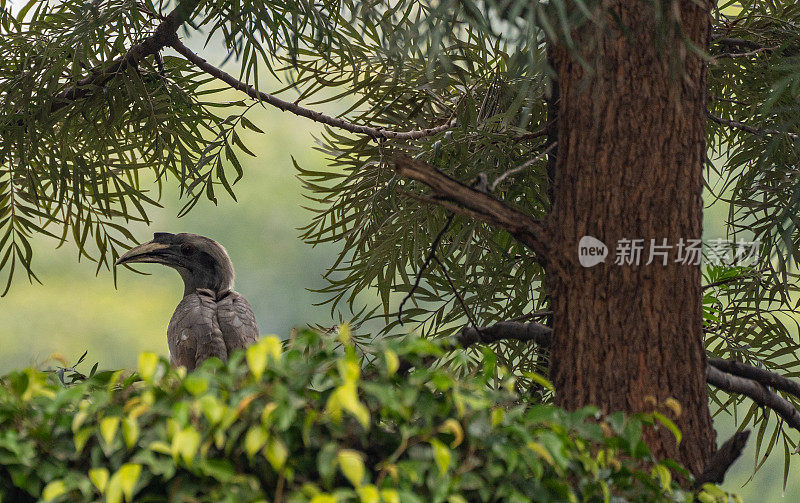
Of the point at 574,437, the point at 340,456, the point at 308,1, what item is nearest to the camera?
the point at 340,456

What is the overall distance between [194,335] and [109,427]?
0.69 m

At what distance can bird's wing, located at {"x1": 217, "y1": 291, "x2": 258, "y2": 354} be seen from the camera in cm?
124

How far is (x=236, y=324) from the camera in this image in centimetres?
124

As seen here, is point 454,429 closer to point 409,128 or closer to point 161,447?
point 161,447

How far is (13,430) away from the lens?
1.96 ft

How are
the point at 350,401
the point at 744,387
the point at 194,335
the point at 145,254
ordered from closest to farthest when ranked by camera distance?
the point at 350,401 → the point at 744,387 → the point at 194,335 → the point at 145,254

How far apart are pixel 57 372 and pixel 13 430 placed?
0.69 ft

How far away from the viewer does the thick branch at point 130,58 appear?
4.38 feet

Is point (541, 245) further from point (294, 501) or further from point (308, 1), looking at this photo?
point (308, 1)

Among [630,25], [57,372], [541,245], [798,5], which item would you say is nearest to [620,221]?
[541,245]

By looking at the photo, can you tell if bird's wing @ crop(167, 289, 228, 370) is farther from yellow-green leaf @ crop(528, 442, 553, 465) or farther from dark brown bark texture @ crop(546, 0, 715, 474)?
yellow-green leaf @ crop(528, 442, 553, 465)

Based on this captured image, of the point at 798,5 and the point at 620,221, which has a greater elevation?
the point at 798,5

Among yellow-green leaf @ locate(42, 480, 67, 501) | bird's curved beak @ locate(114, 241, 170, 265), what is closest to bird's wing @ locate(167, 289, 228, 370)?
bird's curved beak @ locate(114, 241, 170, 265)

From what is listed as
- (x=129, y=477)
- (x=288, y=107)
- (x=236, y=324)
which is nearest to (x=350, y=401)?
(x=129, y=477)
